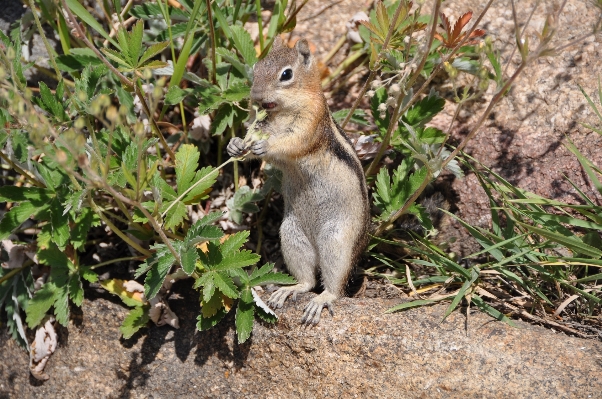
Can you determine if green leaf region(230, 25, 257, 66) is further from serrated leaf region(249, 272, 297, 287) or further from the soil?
serrated leaf region(249, 272, 297, 287)

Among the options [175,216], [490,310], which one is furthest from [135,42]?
[490,310]

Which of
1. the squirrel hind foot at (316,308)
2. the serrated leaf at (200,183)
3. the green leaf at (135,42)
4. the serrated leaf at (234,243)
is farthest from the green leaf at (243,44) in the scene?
the squirrel hind foot at (316,308)

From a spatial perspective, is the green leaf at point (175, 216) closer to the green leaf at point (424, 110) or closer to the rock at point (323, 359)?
the rock at point (323, 359)

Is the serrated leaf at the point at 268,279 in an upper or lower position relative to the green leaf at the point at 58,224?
lower

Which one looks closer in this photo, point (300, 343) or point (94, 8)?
point (300, 343)

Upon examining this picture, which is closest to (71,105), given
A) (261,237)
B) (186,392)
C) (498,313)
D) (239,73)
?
(239,73)

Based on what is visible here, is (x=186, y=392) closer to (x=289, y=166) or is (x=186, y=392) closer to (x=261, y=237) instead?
(x=261, y=237)
